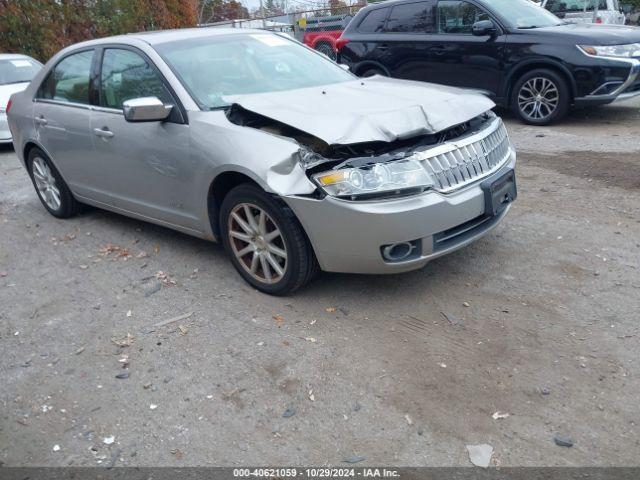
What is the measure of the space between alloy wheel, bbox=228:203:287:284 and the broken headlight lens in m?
0.52

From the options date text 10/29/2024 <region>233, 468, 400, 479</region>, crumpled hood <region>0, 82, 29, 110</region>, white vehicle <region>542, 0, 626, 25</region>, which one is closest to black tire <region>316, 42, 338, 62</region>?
white vehicle <region>542, 0, 626, 25</region>

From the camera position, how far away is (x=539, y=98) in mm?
8266

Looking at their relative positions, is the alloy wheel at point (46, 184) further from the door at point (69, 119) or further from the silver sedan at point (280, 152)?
the silver sedan at point (280, 152)

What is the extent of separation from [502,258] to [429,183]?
45.7 inches

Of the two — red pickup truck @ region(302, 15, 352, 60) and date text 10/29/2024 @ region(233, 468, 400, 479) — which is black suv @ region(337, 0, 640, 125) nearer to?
date text 10/29/2024 @ region(233, 468, 400, 479)

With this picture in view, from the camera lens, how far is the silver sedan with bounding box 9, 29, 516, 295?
3.54 metres

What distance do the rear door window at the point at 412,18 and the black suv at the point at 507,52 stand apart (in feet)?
0.05

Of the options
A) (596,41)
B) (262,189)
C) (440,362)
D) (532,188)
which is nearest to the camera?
(440,362)

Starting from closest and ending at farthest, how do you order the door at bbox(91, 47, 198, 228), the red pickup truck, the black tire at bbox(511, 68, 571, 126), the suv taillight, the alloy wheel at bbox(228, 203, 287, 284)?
the alloy wheel at bbox(228, 203, 287, 284), the door at bbox(91, 47, 198, 228), the black tire at bbox(511, 68, 571, 126), the suv taillight, the red pickup truck

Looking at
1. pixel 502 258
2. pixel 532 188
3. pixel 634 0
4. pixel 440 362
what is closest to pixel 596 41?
pixel 532 188

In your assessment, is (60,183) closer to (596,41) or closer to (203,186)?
(203,186)

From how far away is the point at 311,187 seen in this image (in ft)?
11.6

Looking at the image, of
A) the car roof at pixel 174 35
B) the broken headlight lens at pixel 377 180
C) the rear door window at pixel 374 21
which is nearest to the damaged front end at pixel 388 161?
the broken headlight lens at pixel 377 180

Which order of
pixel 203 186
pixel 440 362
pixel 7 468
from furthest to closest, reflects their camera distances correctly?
pixel 203 186 → pixel 440 362 → pixel 7 468
